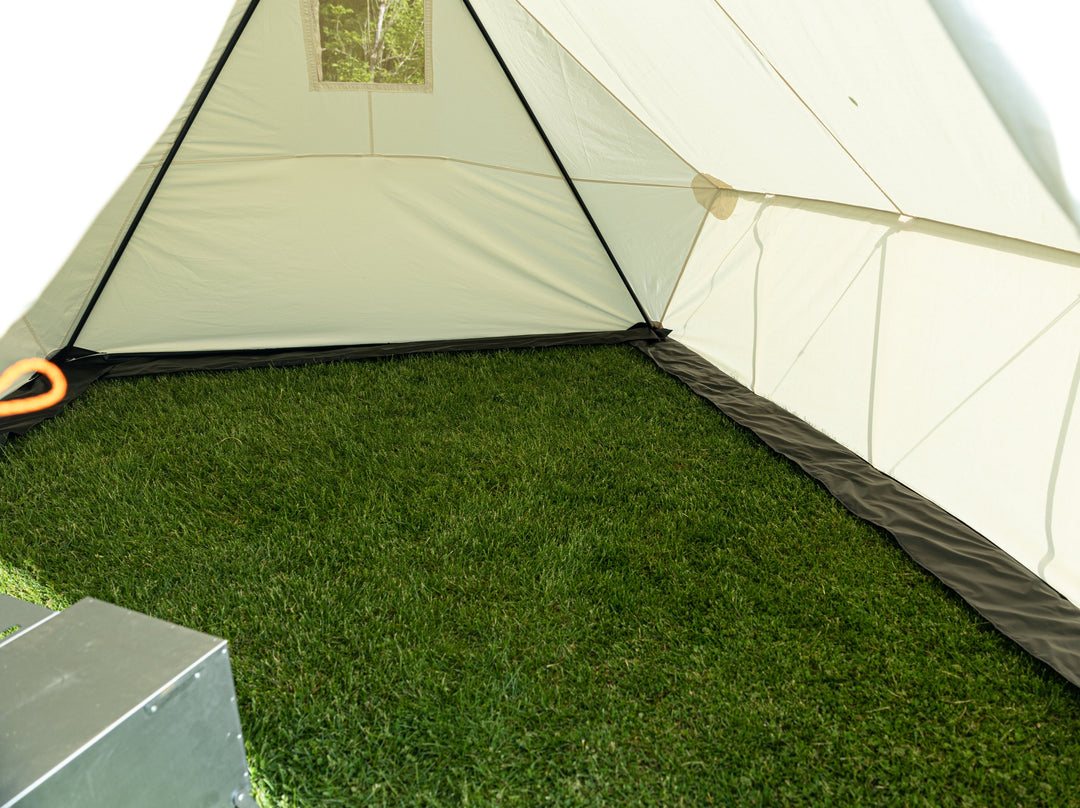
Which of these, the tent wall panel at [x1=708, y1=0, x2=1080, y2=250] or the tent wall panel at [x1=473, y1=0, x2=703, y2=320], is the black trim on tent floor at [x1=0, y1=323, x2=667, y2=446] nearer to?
the tent wall panel at [x1=473, y1=0, x2=703, y2=320]

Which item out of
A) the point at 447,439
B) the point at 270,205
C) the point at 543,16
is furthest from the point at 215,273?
the point at 543,16

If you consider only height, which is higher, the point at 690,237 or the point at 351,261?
the point at 690,237

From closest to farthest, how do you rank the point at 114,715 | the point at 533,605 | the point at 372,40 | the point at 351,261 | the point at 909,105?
the point at 114,715
the point at 909,105
the point at 533,605
the point at 372,40
the point at 351,261

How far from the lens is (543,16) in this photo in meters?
2.90

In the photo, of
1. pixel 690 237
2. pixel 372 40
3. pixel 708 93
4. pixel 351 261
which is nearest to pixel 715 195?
pixel 690 237

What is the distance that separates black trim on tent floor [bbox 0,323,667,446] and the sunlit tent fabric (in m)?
0.02

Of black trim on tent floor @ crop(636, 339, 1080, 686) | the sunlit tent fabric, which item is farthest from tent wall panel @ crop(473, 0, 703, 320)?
black trim on tent floor @ crop(636, 339, 1080, 686)

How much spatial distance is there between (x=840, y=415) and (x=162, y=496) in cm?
250

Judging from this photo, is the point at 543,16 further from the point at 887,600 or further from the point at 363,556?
the point at 887,600

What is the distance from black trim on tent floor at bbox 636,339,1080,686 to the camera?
73.0 inches

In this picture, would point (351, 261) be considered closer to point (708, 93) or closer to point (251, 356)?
point (251, 356)

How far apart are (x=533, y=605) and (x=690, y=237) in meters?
2.55

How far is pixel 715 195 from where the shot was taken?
12.3 ft

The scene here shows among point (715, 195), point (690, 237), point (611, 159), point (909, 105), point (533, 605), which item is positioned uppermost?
point (909, 105)
